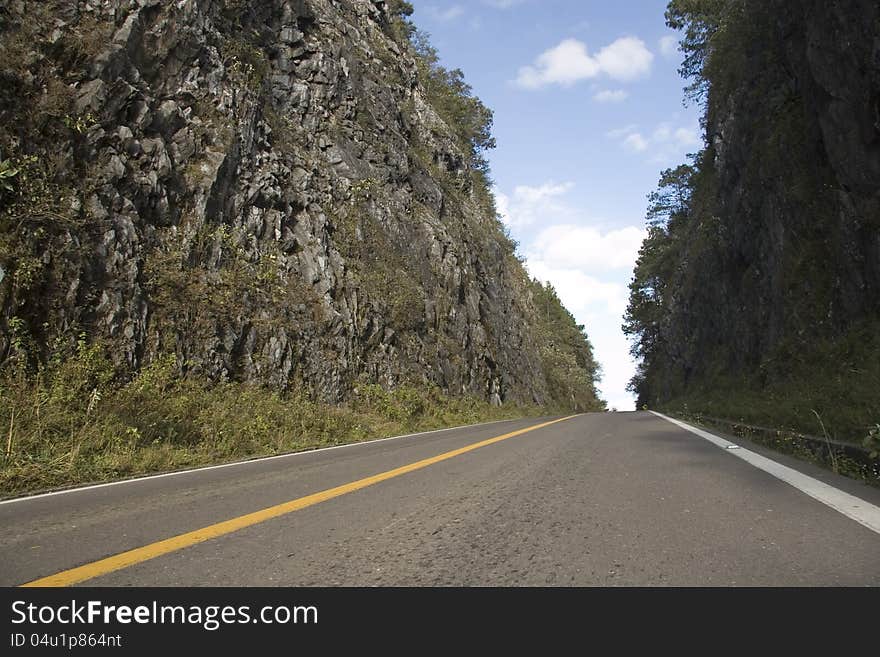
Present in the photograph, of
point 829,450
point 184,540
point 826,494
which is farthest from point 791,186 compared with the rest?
point 184,540

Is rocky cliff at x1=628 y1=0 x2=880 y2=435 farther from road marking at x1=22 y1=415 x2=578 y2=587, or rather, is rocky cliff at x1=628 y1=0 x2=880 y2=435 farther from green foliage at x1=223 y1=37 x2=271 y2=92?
green foliage at x1=223 y1=37 x2=271 y2=92

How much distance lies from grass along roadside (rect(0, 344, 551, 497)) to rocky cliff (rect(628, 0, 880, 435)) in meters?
9.92

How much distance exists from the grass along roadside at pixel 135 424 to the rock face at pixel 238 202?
73 cm

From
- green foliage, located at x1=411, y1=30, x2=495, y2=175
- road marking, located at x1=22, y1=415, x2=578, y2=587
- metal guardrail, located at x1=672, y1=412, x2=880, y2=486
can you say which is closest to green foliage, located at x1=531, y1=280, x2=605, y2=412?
green foliage, located at x1=411, y1=30, x2=495, y2=175

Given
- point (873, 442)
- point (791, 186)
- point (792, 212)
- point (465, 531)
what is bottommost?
point (465, 531)

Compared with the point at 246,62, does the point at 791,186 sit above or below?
below

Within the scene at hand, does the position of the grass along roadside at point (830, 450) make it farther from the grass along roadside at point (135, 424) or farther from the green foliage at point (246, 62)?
the green foliage at point (246, 62)

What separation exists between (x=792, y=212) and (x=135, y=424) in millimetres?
20237

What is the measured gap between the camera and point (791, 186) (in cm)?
1831

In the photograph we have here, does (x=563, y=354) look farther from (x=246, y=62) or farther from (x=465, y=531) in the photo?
(x=465, y=531)

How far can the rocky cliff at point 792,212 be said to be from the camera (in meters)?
13.3

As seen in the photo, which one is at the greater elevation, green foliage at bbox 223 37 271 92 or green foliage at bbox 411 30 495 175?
green foliage at bbox 411 30 495 175

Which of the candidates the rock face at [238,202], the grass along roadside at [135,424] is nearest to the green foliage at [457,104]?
the rock face at [238,202]

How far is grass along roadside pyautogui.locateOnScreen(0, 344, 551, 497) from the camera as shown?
702cm
